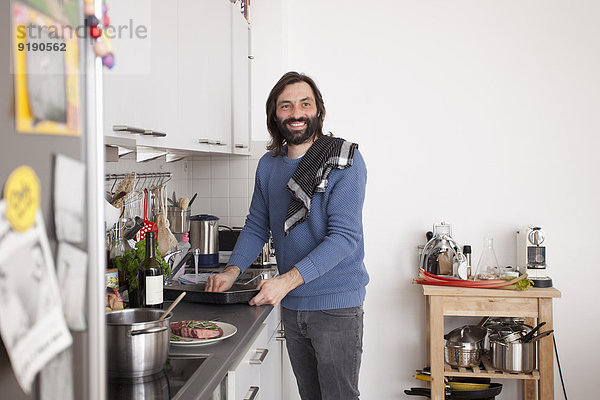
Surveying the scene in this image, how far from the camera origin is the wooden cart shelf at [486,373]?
2.92m

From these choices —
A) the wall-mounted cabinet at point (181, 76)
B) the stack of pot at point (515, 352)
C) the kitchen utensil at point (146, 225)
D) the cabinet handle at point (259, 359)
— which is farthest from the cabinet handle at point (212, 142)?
the stack of pot at point (515, 352)

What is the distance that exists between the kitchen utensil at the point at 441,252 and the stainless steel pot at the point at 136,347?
2021mm

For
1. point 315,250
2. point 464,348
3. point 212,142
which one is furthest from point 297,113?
point 464,348

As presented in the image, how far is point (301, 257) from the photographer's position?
2320 millimetres

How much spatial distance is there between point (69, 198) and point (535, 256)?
9.13 ft

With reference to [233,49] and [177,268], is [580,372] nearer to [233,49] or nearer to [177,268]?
[177,268]

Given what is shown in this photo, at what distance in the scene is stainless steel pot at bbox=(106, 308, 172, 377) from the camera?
133 centimetres

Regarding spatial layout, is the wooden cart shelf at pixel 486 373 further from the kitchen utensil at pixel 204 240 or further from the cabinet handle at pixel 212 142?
the cabinet handle at pixel 212 142

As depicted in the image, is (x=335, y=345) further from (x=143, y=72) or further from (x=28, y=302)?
(x=28, y=302)

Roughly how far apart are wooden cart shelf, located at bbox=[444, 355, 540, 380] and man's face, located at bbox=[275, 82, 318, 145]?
137 cm

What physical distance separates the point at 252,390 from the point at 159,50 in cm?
110

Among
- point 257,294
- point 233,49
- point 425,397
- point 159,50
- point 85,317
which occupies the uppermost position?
point 233,49

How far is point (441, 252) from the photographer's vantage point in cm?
317

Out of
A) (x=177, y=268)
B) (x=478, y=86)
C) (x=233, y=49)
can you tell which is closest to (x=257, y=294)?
(x=177, y=268)
